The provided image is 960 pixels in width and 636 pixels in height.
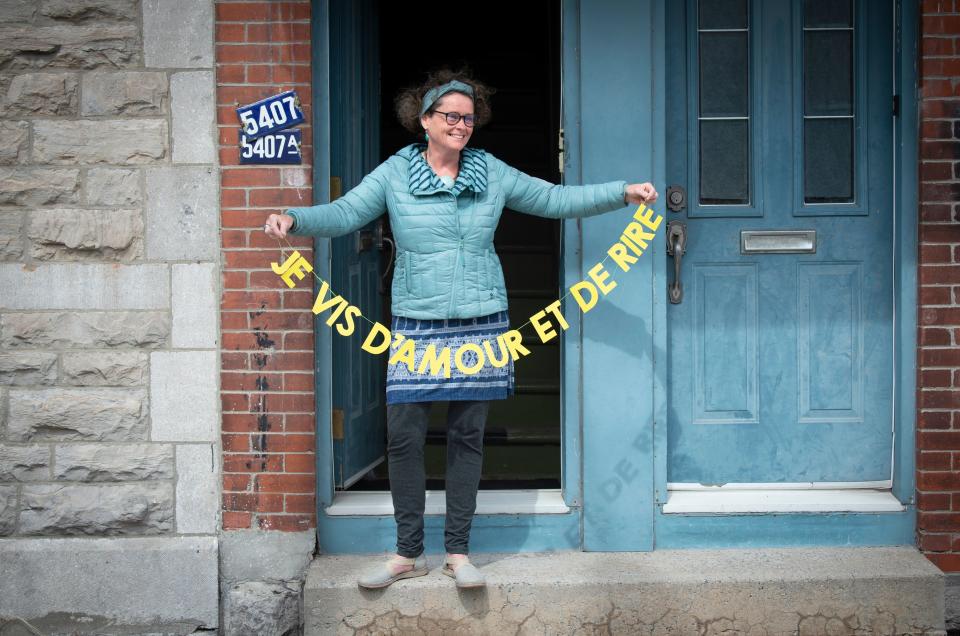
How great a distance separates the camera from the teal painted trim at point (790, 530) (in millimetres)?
4617

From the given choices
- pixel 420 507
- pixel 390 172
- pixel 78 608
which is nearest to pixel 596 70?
pixel 390 172

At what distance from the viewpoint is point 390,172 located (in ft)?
13.5

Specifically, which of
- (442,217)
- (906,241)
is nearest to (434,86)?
(442,217)

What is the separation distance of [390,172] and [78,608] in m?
2.23

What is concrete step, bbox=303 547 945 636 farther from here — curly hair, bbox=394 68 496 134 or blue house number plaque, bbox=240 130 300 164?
curly hair, bbox=394 68 496 134

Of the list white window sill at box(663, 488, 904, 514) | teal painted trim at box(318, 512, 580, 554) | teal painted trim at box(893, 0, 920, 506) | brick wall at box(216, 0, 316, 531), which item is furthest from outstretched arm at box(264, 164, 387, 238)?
teal painted trim at box(893, 0, 920, 506)

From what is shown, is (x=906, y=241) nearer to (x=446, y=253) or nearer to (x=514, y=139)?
(x=446, y=253)

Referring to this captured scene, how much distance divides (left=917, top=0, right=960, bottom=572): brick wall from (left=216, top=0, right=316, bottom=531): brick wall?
256 cm

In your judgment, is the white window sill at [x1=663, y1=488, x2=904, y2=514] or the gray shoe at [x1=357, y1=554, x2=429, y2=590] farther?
the white window sill at [x1=663, y1=488, x2=904, y2=514]

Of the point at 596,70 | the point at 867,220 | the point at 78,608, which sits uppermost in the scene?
the point at 596,70

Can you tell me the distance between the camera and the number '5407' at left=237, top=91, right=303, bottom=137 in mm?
4402

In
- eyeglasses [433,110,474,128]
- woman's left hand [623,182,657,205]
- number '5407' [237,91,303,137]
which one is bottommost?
woman's left hand [623,182,657,205]

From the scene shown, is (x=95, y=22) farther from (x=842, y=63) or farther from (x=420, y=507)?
(x=842, y=63)

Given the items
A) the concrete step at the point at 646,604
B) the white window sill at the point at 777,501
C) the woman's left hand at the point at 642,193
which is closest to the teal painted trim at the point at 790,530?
the white window sill at the point at 777,501
